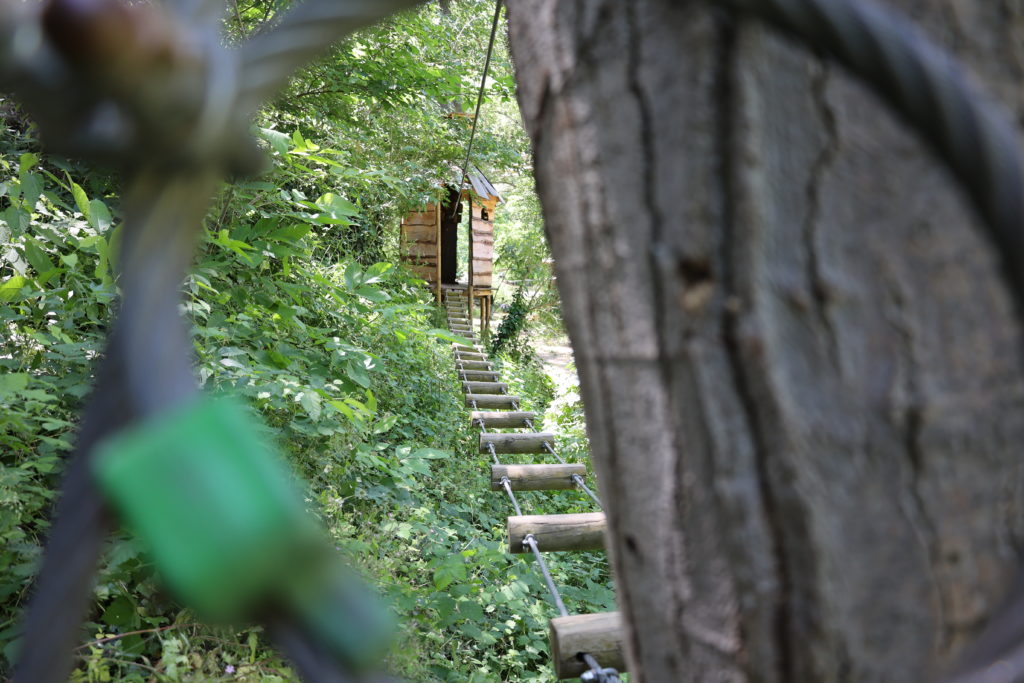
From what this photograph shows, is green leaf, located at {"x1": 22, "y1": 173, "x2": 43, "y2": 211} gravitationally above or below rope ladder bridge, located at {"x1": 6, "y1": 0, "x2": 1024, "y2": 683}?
above

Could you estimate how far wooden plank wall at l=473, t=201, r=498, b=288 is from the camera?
43.2ft

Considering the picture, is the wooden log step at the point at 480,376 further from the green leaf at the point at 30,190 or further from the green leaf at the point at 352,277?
the green leaf at the point at 30,190

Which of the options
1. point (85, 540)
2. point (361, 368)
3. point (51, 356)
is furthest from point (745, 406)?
point (361, 368)

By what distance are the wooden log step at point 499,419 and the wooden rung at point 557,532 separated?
3.08m

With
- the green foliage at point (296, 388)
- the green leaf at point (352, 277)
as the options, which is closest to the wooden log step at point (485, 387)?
the green foliage at point (296, 388)

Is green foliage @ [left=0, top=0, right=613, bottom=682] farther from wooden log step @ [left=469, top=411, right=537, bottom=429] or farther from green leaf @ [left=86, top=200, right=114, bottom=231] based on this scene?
wooden log step @ [left=469, top=411, right=537, bottom=429]

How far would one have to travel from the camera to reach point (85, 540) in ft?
0.94

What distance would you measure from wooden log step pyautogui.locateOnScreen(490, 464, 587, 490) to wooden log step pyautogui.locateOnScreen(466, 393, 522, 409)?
2716 mm

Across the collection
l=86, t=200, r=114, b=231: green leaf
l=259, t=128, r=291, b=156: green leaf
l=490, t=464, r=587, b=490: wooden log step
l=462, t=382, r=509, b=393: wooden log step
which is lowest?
l=490, t=464, r=587, b=490: wooden log step

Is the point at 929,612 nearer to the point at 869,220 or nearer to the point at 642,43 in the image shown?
the point at 869,220

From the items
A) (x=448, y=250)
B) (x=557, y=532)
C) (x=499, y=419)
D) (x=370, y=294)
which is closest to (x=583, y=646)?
(x=557, y=532)

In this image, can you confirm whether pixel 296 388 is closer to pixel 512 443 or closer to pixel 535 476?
pixel 535 476

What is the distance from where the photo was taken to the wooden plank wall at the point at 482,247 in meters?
13.2

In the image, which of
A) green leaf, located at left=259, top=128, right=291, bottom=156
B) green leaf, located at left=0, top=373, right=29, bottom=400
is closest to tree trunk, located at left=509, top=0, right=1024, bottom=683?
green leaf, located at left=0, top=373, right=29, bottom=400
